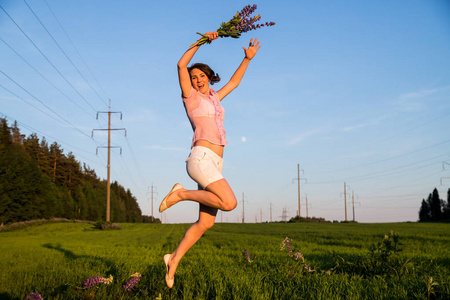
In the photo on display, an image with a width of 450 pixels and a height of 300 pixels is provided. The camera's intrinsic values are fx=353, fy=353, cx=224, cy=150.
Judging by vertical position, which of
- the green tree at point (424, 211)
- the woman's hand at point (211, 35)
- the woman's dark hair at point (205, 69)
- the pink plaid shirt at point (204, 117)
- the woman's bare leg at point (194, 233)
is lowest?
the green tree at point (424, 211)

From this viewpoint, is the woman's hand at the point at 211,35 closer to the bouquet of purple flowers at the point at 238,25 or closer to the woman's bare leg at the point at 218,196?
the bouquet of purple flowers at the point at 238,25

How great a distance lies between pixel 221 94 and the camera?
4.60 meters

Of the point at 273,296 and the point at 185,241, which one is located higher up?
the point at 185,241

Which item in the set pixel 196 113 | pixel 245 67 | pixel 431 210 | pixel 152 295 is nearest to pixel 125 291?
pixel 152 295

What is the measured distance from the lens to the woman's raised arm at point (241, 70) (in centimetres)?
468

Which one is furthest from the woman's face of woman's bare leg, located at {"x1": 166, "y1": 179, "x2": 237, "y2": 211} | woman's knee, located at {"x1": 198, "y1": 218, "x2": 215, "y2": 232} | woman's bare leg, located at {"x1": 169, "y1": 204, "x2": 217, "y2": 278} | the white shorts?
woman's knee, located at {"x1": 198, "y1": 218, "x2": 215, "y2": 232}

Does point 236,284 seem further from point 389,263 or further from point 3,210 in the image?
point 3,210

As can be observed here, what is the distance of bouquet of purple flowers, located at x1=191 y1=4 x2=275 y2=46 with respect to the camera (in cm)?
385

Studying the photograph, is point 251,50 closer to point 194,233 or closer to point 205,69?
point 205,69

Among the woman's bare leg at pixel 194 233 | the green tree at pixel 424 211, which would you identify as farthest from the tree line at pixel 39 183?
the green tree at pixel 424 211

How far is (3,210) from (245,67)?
4729 cm

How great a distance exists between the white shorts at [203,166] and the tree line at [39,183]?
154ft

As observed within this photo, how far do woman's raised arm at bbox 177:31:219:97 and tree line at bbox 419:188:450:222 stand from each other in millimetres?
140522

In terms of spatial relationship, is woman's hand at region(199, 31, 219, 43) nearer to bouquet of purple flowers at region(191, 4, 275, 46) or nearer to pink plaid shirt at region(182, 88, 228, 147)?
bouquet of purple flowers at region(191, 4, 275, 46)
